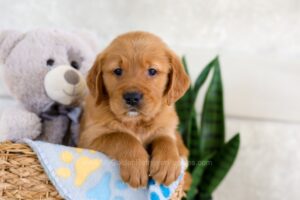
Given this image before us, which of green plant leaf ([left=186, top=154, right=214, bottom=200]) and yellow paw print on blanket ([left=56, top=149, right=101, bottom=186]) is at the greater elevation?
yellow paw print on blanket ([left=56, top=149, right=101, bottom=186])

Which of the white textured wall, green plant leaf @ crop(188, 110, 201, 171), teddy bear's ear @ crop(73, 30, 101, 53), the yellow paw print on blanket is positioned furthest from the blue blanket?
the white textured wall

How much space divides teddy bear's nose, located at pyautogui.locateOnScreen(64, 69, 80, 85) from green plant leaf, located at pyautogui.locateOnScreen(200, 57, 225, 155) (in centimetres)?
71

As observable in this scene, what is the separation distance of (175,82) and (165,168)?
1.10 feet

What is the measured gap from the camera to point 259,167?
7.00 feet

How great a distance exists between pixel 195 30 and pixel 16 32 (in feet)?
3.37

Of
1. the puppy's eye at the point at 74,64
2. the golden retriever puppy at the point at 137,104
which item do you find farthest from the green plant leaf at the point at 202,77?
the puppy's eye at the point at 74,64

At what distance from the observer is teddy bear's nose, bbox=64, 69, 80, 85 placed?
4.62ft

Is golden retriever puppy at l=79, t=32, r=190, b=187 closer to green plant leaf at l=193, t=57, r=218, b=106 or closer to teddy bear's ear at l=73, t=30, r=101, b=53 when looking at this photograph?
teddy bear's ear at l=73, t=30, r=101, b=53

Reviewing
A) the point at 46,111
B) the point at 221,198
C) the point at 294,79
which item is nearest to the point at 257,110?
the point at 294,79

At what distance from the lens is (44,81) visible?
1.42 meters

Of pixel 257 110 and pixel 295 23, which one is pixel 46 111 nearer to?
pixel 257 110

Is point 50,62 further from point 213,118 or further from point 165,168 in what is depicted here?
point 213,118

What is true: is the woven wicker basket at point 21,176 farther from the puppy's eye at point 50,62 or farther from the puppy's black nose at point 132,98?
the puppy's eye at point 50,62

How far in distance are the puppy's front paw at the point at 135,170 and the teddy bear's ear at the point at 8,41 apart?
0.66m
